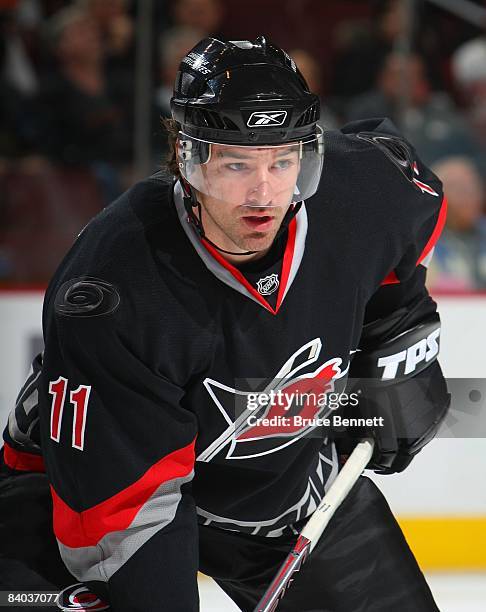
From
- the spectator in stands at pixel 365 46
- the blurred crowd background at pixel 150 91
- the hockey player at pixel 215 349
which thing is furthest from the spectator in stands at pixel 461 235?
the hockey player at pixel 215 349

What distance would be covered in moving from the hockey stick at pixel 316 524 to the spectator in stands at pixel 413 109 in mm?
1749

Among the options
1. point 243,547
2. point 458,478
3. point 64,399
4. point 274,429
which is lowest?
point 458,478

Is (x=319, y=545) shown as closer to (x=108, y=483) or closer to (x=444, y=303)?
(x=108, y=483)

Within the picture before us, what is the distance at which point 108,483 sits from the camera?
1384 millimetres

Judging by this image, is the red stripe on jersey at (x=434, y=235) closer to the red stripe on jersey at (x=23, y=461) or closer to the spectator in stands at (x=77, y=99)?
the red stripe on jersey at (x=23, y=461)

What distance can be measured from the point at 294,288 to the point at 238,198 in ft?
0.59

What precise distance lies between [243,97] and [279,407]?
0.47m

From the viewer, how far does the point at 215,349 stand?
1421mm

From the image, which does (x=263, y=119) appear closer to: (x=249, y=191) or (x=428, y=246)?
(x=249, y=191)

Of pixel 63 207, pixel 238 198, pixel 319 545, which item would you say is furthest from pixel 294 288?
pixel 63 207

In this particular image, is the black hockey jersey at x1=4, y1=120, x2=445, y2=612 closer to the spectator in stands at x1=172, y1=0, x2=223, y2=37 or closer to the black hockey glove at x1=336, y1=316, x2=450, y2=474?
the black hockey glove at x1=336, y1=316, x2=450, y2=474

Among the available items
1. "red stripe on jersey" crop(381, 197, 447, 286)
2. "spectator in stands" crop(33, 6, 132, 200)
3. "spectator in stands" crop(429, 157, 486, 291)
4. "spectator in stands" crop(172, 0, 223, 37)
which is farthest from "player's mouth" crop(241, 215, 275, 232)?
"spectator in stands" crop(172, 0, 223, 37)

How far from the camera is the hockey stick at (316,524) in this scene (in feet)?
5.13

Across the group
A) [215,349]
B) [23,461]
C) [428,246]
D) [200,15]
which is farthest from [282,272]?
[200,15]
